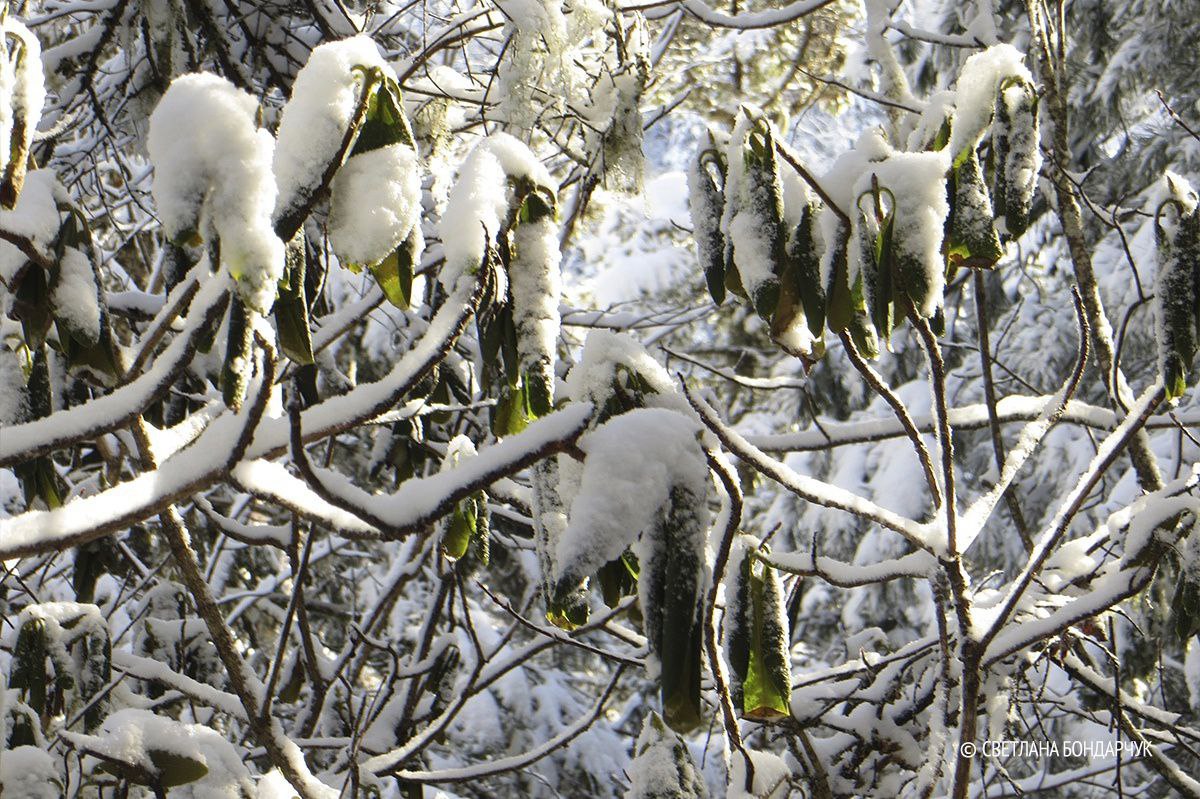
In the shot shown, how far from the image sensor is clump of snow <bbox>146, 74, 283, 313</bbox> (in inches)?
25.8

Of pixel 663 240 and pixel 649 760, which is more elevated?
pixel 663 240

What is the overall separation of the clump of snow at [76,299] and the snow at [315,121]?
0.43 meters

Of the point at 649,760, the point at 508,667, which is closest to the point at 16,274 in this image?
the point at 649,760

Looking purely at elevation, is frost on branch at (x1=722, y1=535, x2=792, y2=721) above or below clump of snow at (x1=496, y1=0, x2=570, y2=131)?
below

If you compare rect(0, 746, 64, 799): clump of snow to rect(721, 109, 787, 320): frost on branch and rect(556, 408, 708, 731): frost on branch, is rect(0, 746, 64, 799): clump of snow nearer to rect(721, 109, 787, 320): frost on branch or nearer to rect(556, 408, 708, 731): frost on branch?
rect(556, 408, 708, 731): frost on branch

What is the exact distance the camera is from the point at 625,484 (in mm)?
A: 719

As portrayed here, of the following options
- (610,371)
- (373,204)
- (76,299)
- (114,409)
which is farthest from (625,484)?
(76,299)

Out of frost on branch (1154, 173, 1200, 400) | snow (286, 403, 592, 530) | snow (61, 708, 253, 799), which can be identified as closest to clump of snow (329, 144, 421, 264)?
snow (286, 403, 592, 530)

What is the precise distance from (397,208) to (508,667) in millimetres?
1145

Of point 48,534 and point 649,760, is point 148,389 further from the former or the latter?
point 649,760

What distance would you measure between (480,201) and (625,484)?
287mm

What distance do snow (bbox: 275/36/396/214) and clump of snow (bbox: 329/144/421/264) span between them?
1.6 inches

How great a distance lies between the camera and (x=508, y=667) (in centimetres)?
175

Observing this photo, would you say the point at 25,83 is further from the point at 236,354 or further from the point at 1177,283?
the point at 1177,283
